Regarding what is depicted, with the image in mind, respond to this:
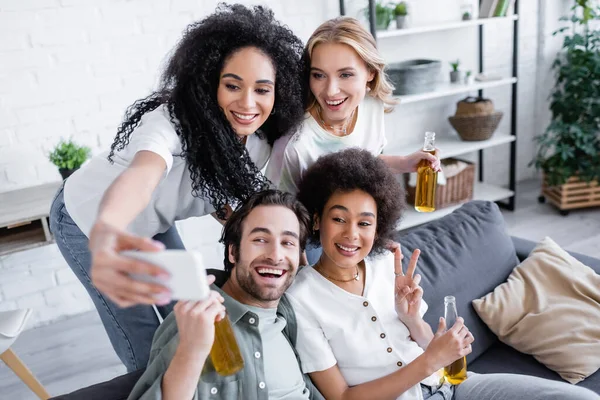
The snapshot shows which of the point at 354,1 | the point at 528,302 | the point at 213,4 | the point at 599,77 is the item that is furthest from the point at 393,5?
the point at 528,302

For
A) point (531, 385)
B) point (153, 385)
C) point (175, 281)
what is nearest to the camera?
point (175, 281)

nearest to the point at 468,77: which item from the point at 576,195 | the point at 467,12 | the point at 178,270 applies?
the point at 467,12

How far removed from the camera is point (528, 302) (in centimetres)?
205

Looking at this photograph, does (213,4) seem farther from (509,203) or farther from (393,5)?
(509,203)

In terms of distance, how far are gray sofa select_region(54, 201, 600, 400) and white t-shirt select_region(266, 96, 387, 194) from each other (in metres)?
0.42

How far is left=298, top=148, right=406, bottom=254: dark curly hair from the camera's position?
1675 mm

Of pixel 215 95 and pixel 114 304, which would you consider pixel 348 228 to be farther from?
pixel 114 304

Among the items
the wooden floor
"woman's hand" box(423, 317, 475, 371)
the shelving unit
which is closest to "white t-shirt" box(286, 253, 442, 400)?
"woman's hand" box(423, 317, 475, 371)

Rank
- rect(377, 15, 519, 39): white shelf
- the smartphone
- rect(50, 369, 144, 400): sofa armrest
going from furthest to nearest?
rect(377, 15, 519, 39): white shelf → rect(50, 369, 144, 400): sofa armrest → the smartphone

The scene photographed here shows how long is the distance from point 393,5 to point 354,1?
0.26 metres

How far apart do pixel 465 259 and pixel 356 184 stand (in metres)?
0.66

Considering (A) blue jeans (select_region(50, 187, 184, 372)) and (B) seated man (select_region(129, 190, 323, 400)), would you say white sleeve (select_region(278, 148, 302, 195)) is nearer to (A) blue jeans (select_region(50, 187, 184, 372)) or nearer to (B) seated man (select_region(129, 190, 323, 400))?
(B) seated man (select_region(129, 190, 323, 400))

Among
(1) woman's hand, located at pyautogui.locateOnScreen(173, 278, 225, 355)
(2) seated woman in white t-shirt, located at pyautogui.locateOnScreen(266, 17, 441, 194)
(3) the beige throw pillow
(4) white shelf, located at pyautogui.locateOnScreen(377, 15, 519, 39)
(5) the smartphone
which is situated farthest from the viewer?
(4) white shelf, located at pyautogui.locateOnScreen(377, 15, 519, 39)

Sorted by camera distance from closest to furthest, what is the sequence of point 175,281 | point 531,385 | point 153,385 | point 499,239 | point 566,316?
point 175,281 → point 153,385 → point 531,385 → point 566,316 → point 499,239
